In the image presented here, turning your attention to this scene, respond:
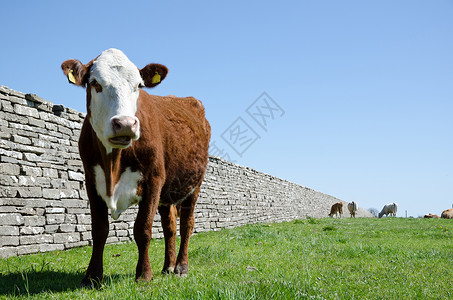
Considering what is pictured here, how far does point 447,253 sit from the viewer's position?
6.00 metres

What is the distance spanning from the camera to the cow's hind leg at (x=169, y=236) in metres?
4.11

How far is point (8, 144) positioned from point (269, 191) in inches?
589

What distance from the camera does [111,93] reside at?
3080 millimetres

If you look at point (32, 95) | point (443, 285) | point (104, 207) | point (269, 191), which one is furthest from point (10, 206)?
point (269, 191)

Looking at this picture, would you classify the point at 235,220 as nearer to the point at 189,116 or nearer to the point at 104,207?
the point at 189,116

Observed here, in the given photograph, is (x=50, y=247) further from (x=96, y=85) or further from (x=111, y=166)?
(x=96, y=85)

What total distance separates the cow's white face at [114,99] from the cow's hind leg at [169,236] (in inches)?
53.9

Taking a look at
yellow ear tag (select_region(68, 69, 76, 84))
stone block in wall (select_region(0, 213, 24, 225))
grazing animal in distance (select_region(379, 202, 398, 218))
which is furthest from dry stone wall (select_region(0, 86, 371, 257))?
grazing animal in distance (select_region(379, 202, 398, 218))

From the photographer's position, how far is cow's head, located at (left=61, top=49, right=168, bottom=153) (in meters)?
2.88

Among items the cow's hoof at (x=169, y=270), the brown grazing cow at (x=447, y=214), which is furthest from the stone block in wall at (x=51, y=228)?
the brown grazing cow at (x=447, y=214)

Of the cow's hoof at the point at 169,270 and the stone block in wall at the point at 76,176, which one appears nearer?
the cow's hoof at the point at 169,270

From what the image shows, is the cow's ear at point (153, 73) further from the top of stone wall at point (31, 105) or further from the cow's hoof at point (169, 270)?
the top of stone wall at point (31, 105)

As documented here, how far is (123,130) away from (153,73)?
40.5 inches

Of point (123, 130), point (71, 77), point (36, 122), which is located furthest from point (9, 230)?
point (123, 130)
